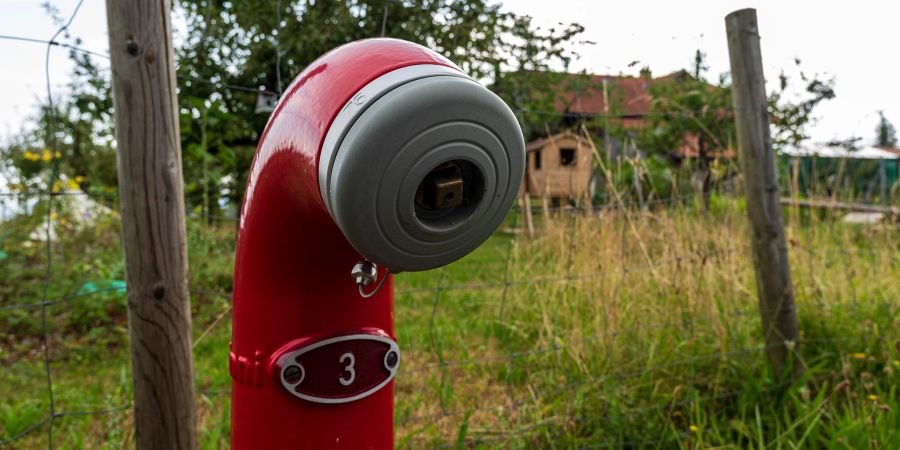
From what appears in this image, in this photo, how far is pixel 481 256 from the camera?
436cm

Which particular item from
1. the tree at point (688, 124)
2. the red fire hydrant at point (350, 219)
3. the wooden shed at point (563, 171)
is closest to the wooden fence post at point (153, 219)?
the red fire hydrant at point (350, 219)

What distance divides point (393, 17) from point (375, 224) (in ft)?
15.0

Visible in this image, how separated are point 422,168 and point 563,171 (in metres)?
2.29

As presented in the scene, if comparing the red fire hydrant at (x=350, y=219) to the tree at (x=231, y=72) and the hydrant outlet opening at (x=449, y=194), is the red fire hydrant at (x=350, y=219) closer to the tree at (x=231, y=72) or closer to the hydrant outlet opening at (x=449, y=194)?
the hydrant outlet opening at (x=449, y=194)

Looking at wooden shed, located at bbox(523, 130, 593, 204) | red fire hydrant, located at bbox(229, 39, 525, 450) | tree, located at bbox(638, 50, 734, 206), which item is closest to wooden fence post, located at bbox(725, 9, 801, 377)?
wooden shed, located at bbox(523, 130, 593, 204)

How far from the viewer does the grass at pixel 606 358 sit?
1766mm

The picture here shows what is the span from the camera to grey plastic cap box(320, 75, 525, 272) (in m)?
0.56

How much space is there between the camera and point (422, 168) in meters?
0.58

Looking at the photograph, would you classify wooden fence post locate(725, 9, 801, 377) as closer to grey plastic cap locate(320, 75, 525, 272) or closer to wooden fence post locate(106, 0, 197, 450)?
grey plastic cap locate(320, 75, 525, 272)

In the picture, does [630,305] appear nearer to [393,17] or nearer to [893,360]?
[893,360]

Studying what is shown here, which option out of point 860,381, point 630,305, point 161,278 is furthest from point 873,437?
point 161,278

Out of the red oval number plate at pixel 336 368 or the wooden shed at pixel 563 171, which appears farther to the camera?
the wooden shed at pixel 563 171

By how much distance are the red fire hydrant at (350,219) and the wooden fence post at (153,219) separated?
12.5 inches

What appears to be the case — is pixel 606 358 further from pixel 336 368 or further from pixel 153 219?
pixel 153 219
